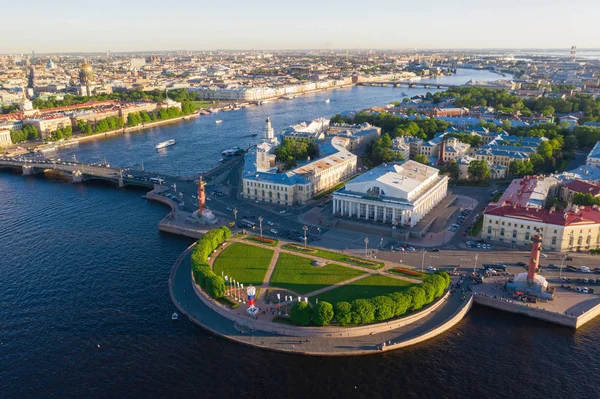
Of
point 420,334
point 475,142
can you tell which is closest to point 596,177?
point 475,142

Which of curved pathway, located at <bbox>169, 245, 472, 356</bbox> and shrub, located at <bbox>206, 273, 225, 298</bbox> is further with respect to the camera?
shrub, located at <bbox>206, 273, 225, 298</bbox>

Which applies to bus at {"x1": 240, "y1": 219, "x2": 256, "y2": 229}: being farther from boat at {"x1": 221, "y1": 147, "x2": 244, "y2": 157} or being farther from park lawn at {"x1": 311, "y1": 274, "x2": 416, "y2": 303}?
boat at {"x1": 221, "y1": 147, "x2": 244, "y2": 157}

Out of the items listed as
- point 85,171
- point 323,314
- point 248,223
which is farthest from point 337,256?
point 85,171

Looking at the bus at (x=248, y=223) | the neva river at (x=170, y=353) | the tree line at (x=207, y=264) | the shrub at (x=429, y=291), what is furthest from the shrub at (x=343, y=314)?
the bus at (x=248, y=223)

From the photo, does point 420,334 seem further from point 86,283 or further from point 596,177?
point 596,177

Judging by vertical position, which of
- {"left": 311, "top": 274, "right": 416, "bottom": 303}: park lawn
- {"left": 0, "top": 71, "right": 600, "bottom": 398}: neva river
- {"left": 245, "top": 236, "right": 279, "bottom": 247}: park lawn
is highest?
{"left": 245, "top": 236, "right": 279, "bottom": 247}: park lawn

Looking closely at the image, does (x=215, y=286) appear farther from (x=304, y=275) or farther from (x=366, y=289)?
(x=366, y=289)

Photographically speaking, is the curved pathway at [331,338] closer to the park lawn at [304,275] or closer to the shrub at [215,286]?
the shrub at [215,286]

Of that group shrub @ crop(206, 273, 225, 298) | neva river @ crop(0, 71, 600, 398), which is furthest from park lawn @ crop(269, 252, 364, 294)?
neva river @ crop(0, 71, 600, 398)
